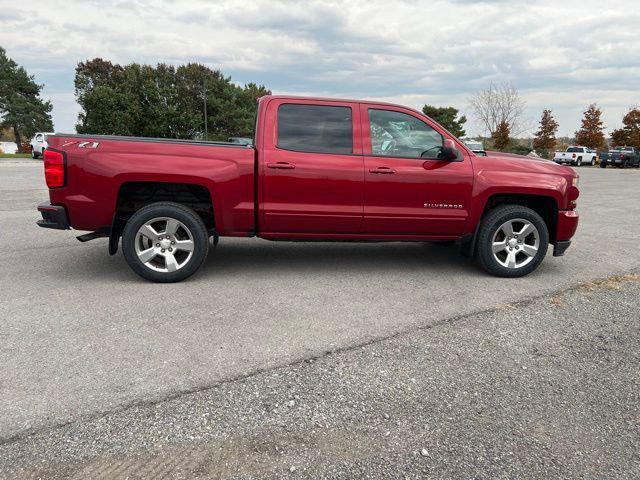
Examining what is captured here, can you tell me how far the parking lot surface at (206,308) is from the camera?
2.91 meters

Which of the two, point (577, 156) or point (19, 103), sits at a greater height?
point (19, 103)

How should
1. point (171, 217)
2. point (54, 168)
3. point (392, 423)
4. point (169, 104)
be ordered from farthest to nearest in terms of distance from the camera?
point (169, 104) → point (171, 217) → point (54, 168) → point (392, 423)

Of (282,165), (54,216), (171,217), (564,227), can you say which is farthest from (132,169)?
(564,227)

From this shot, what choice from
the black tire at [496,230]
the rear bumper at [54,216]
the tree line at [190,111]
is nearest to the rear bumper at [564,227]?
the black tire at [496,230]

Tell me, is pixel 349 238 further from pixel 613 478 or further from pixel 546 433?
pixel 613 478

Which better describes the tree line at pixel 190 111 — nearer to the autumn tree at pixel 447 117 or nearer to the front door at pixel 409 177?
the autumn tree at pixel 447 117

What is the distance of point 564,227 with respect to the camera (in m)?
5.32

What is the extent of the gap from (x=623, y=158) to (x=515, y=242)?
40950mm

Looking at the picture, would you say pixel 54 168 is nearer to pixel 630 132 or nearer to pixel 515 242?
pixel 515 242

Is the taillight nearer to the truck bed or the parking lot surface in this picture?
the truck bed

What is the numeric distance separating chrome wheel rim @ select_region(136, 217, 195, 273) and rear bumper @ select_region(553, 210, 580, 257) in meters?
3.89

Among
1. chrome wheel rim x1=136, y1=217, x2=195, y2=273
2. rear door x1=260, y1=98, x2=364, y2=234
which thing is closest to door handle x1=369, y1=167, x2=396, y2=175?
rear door x1=260, y1=98, x2=364, y2=234

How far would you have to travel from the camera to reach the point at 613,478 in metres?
2.21

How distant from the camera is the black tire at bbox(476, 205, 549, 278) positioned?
517 cm
